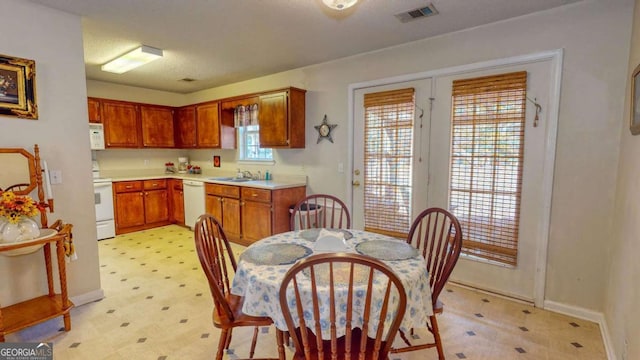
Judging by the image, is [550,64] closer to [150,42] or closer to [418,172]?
[418,172]

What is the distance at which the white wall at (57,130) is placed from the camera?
234 cm

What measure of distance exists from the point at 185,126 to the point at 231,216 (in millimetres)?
2225

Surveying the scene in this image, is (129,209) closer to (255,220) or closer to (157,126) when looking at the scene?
(157,126)

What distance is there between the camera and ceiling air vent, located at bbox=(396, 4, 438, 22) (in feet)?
8.16

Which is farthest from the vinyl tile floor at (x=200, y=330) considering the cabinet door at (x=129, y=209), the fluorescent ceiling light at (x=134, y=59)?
the fluorescent ceiling light at (x=134, y=59)

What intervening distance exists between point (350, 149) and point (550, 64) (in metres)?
2.02

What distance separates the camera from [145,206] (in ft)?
16.9

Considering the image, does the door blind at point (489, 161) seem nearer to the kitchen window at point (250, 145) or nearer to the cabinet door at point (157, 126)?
the kitchen window at point (250, 145)

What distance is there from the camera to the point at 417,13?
2561mm

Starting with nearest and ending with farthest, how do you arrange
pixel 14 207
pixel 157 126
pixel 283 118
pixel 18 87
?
pixel 14 207 < pixel 18 87 < pixel 283 118 < pixel 157 126

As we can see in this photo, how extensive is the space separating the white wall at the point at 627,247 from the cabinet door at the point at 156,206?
5.69 metres

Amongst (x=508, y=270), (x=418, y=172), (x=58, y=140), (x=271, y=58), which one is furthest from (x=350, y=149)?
(x=58, y=140)

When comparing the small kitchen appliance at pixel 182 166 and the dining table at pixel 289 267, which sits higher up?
the small kitchen appliance at pixel 182 166

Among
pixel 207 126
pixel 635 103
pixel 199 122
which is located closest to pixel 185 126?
pixel 199 122
